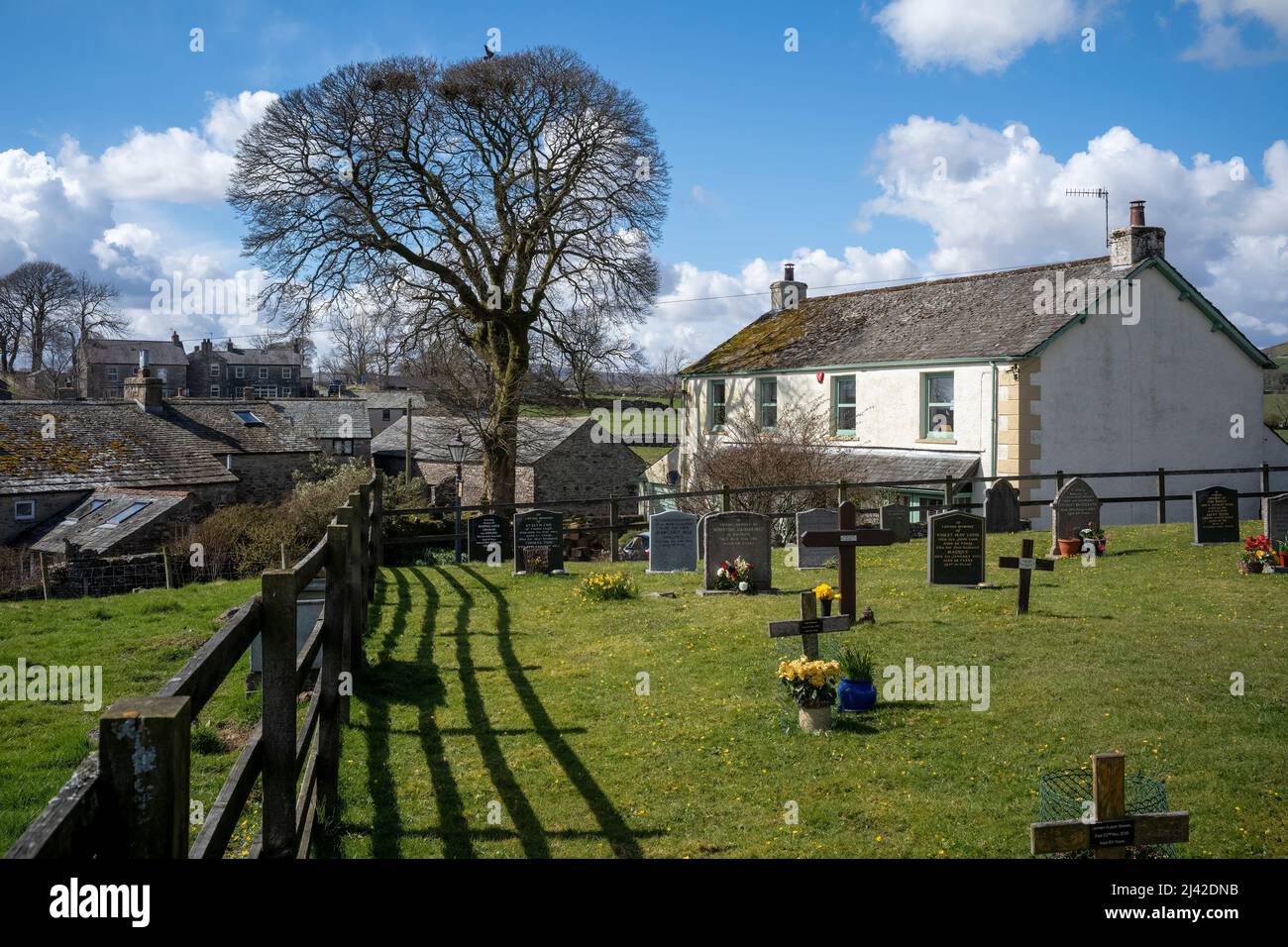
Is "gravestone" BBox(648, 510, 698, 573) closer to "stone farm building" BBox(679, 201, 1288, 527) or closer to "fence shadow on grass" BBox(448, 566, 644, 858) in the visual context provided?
"fence shadow on grass" BBox(448, 566, 644, 858)

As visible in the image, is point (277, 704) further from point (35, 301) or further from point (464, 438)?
point (35, 301)

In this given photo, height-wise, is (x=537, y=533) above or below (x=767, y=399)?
below

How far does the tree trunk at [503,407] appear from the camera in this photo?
29969 mm

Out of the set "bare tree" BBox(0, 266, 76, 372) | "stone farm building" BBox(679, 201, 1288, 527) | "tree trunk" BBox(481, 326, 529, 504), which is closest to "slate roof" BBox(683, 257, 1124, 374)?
"stone farm building" BBox(679, 201, 1288, 527)

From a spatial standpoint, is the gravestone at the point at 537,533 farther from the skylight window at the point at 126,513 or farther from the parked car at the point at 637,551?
the skylight window at the point at 126,513

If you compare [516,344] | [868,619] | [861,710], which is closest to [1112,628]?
[868,619]

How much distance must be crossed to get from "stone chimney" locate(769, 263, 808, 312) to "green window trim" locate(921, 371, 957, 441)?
9.33 m

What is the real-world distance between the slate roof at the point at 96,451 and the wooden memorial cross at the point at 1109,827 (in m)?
32.4

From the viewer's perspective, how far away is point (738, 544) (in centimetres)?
1528

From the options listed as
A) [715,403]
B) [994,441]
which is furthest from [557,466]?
[994,441]

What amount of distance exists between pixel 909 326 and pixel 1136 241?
20.1ft

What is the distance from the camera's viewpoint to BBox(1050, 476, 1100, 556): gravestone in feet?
59.9
